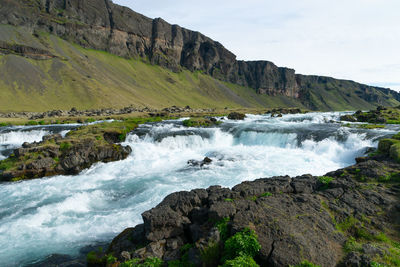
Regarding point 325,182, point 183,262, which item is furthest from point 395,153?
point 183,262

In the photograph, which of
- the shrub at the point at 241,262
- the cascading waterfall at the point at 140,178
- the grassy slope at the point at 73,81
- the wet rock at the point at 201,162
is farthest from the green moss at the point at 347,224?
the grassy slope at the point at 73,81

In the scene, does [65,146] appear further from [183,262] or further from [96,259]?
[183,262]

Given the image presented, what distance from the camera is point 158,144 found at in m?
36.5

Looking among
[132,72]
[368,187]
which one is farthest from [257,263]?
[132,72]

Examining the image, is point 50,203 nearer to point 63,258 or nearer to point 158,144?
point 63,258

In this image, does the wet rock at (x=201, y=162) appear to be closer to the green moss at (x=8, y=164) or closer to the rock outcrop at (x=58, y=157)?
the rock outcrop at (x=58, y=157)

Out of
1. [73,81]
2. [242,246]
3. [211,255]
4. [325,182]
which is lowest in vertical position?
[211,255]

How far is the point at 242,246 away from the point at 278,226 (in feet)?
5.82

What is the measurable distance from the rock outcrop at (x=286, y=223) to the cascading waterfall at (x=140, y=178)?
502 centimetres

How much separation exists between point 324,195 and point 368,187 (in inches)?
115

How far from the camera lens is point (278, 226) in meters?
8.24

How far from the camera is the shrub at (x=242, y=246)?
7.20 meters

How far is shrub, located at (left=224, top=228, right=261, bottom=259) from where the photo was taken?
7.20 meters

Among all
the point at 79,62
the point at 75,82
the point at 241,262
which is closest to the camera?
the point at 241,262
